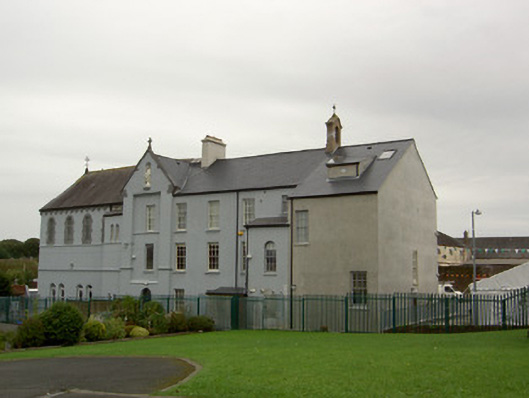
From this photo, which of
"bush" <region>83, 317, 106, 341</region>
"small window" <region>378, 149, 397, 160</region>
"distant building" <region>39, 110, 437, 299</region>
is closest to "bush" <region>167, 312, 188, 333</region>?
"bush" <region>83, 317, 106, 341</region>

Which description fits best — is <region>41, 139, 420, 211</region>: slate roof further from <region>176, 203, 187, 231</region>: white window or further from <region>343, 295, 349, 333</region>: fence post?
<region>343, 295, 349, 333</region>: fence post

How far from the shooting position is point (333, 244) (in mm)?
35281

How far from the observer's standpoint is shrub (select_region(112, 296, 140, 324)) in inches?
1268

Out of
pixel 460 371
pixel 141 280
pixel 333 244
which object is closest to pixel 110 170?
pixel 141 280

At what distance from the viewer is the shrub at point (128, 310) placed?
3222cm

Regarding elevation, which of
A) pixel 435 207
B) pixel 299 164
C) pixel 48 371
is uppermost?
pixel 299 164

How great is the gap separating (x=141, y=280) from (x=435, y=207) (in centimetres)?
2298

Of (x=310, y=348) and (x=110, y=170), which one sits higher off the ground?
(x=110, y=170)

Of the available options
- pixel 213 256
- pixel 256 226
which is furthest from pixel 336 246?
pixel 213 256

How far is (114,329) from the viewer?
93.6 feet

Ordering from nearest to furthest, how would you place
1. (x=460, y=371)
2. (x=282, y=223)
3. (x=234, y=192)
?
(x=460, y=371) < (x=282, y=223) < (x=234, y=192)

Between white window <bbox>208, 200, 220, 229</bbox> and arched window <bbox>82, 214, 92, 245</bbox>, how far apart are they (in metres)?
16.0

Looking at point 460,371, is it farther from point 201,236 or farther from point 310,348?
point 201,236

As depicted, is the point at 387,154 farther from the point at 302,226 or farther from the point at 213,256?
the point at 213,256
